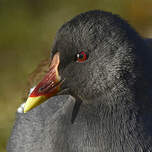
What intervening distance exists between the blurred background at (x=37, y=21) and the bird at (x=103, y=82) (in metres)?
2.33

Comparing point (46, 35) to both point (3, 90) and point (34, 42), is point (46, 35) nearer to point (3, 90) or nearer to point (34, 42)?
point (34, 42)

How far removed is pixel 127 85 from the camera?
1.82m

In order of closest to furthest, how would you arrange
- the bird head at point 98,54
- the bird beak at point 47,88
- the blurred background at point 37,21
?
the bird head at point 98,54
the bird beak at point 47,88
the blurred background at point 37,21

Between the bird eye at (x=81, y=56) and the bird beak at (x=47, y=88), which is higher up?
the bird eye at (x=81, y=56)

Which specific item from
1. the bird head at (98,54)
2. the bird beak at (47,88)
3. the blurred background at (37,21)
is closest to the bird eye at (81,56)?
the bird head at (98,54)

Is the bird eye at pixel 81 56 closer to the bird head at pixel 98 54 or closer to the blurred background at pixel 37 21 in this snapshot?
the bird head at pixel 98 54

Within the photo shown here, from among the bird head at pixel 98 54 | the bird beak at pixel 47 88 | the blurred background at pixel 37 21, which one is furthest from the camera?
the blurred background at pixel 37 21

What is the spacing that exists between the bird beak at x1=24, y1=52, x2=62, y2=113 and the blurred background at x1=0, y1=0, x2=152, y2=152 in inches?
90.1

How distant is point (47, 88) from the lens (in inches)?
76.8

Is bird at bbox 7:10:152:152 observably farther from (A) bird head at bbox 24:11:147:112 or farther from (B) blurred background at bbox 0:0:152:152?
(B) blurred background at bbox 0:0:152:152

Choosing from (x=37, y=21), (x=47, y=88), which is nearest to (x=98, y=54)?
(x=47, y=88)

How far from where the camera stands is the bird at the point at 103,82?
1.82 metres

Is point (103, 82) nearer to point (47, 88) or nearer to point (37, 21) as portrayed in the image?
point (47, 88)

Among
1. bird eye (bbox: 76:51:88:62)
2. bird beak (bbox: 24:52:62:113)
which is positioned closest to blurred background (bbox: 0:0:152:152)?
bird beak (bbox: 24:52:62:113)
